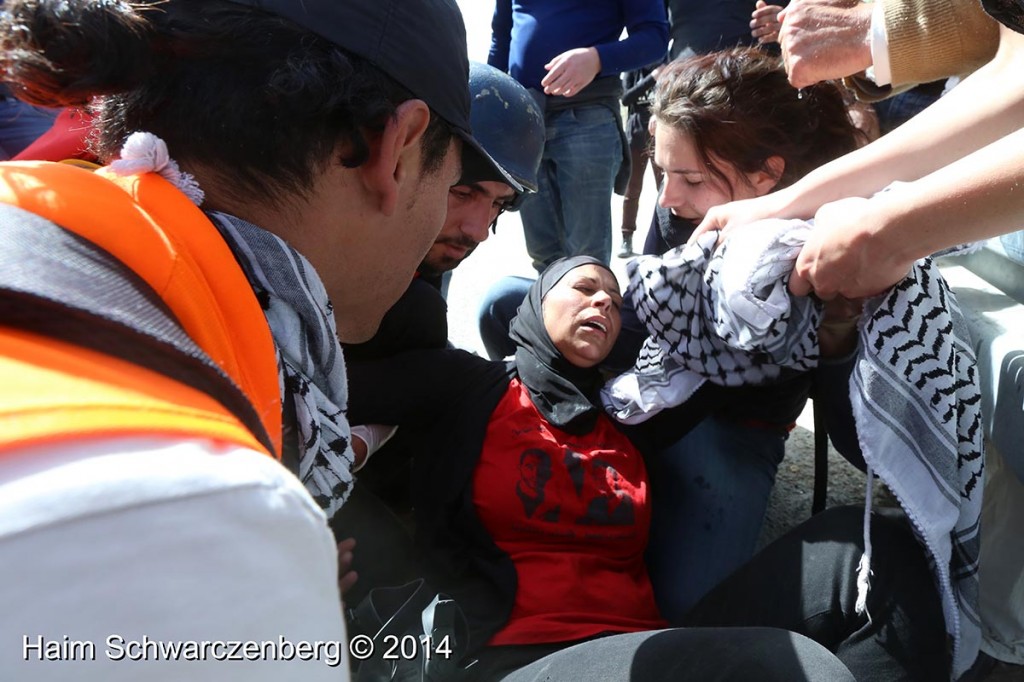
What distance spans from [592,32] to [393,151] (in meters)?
2.73

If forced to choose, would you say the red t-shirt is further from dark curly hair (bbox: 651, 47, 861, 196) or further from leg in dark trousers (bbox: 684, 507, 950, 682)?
dark curly hair (bbox: 651, 47, 861, 196)

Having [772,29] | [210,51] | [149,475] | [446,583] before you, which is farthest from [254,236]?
[772,29]

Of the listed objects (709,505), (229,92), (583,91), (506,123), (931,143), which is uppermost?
(229,92)

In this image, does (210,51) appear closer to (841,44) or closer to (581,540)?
(581,540)

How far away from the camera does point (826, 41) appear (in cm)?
200

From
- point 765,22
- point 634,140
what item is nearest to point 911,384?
point 765,22

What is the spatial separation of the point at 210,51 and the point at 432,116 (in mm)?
296

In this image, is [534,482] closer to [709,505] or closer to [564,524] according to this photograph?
[564,524]

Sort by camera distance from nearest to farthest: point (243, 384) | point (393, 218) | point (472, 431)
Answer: point (243, 384) → point (393, 218) → point (472, 431)

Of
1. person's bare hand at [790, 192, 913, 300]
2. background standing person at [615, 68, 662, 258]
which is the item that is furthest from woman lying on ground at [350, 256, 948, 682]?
background standing person at [615, 68, 662, 258]

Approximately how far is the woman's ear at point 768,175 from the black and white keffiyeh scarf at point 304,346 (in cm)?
161

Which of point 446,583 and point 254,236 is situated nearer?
point 254,236

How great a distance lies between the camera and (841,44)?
2004mm

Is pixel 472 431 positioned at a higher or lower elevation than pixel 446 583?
higher
